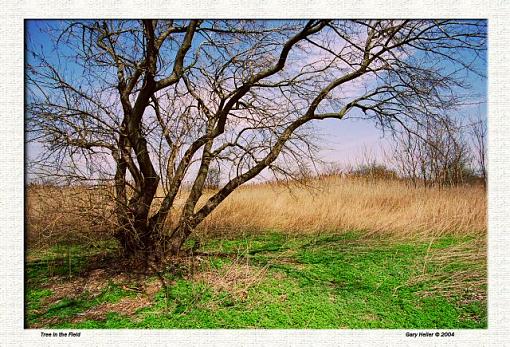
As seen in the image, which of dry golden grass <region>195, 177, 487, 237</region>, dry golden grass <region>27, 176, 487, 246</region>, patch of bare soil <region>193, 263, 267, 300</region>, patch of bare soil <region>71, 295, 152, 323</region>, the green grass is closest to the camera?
the green grass

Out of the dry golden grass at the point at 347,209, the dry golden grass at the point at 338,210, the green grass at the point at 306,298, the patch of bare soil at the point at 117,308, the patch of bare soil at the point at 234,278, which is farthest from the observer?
the dry golden grass at the point at 347,209

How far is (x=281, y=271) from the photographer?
11.1 ft

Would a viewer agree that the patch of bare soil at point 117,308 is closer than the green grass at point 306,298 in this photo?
No

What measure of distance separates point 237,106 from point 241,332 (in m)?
2.01

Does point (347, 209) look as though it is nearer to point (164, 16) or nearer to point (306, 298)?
point (306, 298)

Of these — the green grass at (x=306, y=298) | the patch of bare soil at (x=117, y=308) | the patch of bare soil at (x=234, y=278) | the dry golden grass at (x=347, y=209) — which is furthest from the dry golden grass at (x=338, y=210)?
the patch of bare soil at (x=234, y=278)

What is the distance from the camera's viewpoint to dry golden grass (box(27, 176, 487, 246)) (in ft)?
12.0

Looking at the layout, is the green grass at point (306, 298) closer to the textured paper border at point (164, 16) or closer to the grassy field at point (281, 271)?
the grassy field at point (281, 271)

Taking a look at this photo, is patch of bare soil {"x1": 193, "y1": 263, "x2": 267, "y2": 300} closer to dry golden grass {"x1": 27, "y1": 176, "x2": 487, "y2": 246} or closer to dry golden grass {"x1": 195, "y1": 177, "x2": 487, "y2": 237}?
dry golden grass {"x1": 27, "y1": 176, "x2": 487, "y2": 246}

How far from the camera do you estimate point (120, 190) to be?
10.7 ft

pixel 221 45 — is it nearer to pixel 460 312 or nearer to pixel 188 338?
pixel 188 338

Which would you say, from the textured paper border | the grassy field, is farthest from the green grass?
the textured paper border

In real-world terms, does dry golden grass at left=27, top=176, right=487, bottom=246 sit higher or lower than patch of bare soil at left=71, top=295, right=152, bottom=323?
higher

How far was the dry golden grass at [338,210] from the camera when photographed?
365 cm
